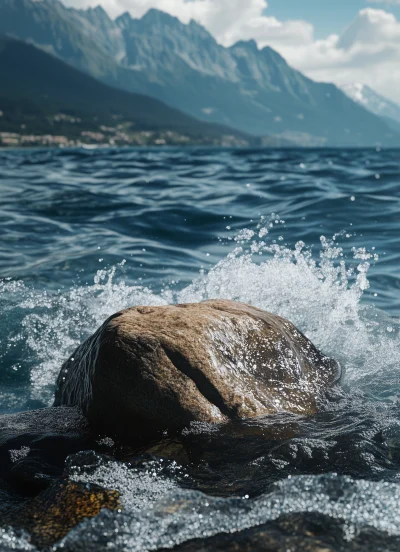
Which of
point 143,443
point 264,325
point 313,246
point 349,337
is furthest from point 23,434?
point 313,246

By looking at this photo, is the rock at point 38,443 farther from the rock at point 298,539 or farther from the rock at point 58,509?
the rock at point 298,539

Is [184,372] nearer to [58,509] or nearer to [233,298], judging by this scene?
[58,509]

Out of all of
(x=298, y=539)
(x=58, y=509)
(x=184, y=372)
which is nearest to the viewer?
(x=298, y=539)

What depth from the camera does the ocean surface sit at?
3.29m

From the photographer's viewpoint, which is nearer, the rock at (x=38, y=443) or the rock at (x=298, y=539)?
the rock at (x=298, y=539)

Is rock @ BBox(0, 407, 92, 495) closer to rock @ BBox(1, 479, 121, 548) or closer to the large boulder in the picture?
the large boulder

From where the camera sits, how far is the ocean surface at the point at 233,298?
3295 millimetres

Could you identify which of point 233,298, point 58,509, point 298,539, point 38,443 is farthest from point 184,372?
point 233,298

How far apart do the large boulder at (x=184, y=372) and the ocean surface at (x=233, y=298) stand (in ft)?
0.72

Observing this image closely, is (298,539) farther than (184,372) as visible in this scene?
No

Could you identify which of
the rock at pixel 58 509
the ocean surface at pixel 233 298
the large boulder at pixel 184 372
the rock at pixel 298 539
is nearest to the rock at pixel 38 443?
the large boulder at pixel 184 372

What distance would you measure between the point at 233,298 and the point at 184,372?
3.87 metres

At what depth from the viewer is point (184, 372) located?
4.68 metres

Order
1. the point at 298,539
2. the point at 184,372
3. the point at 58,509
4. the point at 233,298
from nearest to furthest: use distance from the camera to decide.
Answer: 1. the point at 298,539
2. the point at 58,509
3. the point at 184,372
4. the point at 233,298
